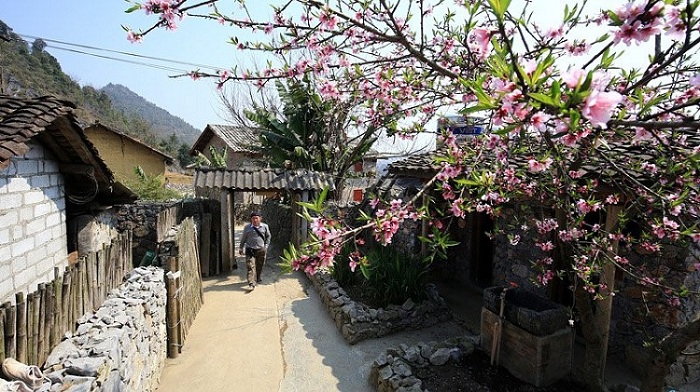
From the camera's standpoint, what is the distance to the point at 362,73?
12.9ft

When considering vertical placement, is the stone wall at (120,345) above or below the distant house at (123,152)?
below

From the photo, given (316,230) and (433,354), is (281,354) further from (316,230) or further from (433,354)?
(316,230)

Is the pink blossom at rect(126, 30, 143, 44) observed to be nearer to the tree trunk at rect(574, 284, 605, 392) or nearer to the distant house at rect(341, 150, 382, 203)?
the tree trunk at rect(574, 284, 605, 392)

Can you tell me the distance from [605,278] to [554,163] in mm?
2100

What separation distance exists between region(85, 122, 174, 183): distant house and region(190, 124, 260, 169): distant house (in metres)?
2.42

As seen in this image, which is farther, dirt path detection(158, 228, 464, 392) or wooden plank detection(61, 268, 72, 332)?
dirt path detection(158, 228, 464, 392)

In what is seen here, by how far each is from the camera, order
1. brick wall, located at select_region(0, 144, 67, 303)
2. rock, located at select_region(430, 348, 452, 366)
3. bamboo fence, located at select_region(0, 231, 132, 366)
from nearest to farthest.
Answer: bamboo fence, located at select_region(0, 231, 132, 366) < brick wall, located at select_region(0, 144, 67, 303) < rock, located at select_region(430, 348, 452, 366)

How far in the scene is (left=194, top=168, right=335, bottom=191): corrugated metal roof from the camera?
909 cm

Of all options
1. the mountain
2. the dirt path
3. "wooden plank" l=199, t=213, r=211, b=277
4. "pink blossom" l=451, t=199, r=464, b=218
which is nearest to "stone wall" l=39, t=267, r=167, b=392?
the dirt path

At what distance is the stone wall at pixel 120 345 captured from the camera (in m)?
2.79

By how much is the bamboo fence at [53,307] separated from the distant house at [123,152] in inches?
651

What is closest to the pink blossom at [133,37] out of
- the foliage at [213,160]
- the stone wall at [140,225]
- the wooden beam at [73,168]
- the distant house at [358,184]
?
the wooden beam at [73,168]

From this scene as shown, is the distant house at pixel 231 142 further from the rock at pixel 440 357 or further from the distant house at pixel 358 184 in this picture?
the rock at pixel 440 357

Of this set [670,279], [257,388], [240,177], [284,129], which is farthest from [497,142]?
[284,129]
